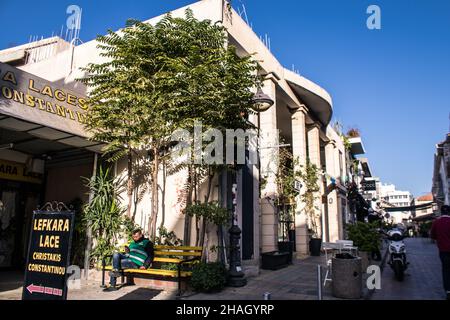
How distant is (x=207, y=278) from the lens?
7.09m

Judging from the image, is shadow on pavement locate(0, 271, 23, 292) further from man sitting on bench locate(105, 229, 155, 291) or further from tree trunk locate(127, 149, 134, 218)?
tree trunk locate(127, 149, 134, 218)

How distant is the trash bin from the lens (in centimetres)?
677

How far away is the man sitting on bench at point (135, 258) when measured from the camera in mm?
7543

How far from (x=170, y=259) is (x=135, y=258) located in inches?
31.2

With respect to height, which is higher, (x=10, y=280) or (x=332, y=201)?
(x=332, y=201)

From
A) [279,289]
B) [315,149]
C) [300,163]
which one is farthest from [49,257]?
[315,149]

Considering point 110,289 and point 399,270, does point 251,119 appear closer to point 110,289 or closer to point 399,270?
point 399,270

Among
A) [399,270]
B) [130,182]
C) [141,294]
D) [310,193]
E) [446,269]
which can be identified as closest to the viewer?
[446,269]

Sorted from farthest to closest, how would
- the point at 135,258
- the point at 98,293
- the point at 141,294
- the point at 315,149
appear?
1. the point at 315,149
2. the point at 135,258
3. the point at 98,293
4. the point at 141,294

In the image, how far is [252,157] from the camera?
11086 millimetres

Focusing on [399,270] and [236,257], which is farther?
[399,270]

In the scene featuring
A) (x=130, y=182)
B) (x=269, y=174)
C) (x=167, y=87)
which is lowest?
(x=130, y=182)

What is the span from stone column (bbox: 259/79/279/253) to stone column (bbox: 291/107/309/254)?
2.67 metres

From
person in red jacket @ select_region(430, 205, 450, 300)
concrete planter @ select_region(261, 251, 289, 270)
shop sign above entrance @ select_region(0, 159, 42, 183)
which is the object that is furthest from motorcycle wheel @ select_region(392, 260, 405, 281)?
shop sign above entrance @ select_region(0, 159, 42, 183)
